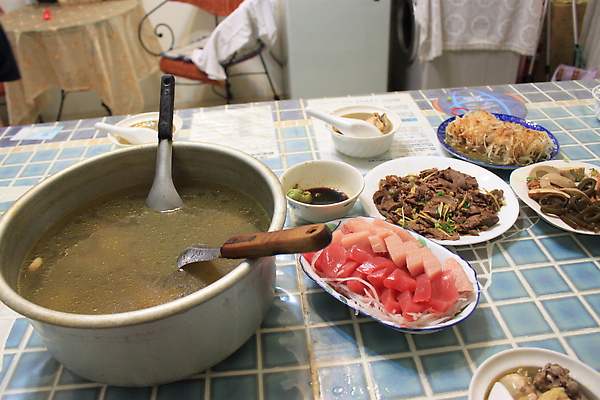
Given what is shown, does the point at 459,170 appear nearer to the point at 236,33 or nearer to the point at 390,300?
the point at 390,300

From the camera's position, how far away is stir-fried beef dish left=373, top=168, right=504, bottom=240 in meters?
1.06

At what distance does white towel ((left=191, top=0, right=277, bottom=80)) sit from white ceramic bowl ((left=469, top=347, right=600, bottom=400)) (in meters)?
3.17

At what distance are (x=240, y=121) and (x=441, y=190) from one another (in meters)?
0.87

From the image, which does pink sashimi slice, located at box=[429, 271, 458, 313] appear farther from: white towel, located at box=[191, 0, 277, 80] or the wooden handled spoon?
white towel, located at box=[191, 0, 277, 80]

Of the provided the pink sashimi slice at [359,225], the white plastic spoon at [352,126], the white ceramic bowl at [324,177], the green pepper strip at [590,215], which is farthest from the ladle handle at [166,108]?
the green pepper strip at [590,215]

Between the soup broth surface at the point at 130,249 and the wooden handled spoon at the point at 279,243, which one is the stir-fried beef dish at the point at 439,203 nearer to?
the soup broth surface at the point at 130,249

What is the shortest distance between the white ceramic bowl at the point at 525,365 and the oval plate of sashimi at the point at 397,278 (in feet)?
0.31

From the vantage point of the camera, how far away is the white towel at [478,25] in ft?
9.70

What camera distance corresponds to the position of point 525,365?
697 millimetres

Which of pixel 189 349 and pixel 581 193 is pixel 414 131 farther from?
pixel 189 349

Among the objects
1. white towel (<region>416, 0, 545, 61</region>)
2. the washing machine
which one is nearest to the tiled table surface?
white towel (<region>416, 0, 545, 61</region>)

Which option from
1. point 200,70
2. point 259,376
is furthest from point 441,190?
point 200,70

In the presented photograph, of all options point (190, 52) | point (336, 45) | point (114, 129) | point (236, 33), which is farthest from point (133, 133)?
point (190, 52)

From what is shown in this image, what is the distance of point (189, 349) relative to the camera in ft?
2.12
